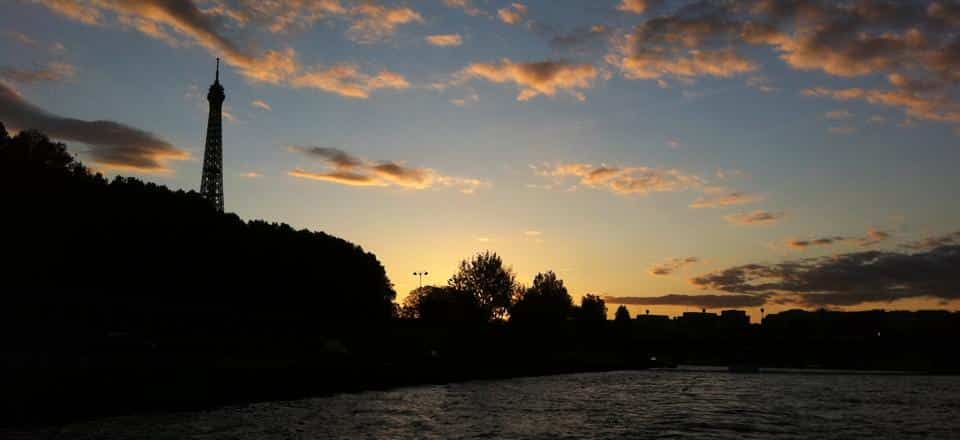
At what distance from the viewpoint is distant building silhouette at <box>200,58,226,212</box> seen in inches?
6083

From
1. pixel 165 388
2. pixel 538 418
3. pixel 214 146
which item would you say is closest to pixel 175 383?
pixel 165 388

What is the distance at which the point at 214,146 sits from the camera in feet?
511

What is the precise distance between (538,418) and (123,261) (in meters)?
62.2

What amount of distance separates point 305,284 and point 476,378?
34.0m

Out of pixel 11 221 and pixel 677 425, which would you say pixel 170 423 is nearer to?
pixel 677 425

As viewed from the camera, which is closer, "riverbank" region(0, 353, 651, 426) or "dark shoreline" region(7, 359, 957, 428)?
"dark shoreline" region(7, 359, 957, 428)

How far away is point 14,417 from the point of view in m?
42.9

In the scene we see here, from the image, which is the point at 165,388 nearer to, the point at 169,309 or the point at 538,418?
the point at 538,418

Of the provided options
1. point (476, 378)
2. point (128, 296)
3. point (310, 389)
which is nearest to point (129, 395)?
point (310, 389)

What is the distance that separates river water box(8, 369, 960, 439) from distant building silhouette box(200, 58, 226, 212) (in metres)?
86.3

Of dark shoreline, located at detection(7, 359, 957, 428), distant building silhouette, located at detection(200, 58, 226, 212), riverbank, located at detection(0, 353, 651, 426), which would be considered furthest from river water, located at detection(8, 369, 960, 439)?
distant building silhouette, located at detection(200, 58, 226, 212)

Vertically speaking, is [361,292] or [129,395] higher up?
[361,292]

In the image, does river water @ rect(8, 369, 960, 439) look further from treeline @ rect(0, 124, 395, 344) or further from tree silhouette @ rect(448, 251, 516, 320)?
tree silhouette @ rect(448, 251, 516, 320)

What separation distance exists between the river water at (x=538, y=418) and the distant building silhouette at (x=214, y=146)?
283 feet
